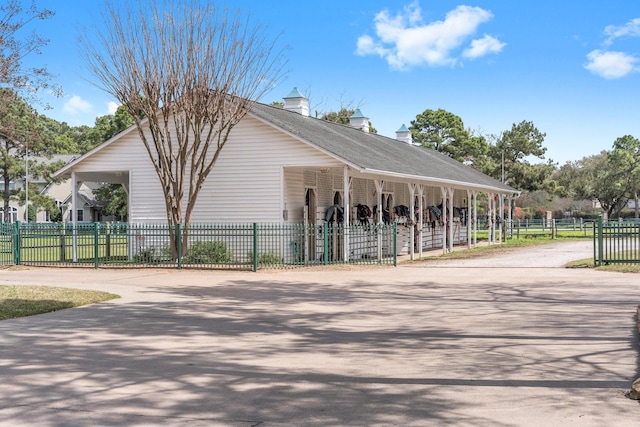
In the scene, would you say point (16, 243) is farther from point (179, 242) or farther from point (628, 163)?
point (628, 163)

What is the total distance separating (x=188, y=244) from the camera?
22.6 meters

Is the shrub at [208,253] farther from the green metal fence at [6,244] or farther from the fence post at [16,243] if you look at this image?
the green metal fence at [6,244]

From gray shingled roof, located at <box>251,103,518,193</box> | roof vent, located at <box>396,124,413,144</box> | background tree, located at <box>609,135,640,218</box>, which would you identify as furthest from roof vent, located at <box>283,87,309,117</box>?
background tree, located at <box>609,135,640,218</box>

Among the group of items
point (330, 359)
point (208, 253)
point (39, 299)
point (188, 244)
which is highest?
point (188, 244)

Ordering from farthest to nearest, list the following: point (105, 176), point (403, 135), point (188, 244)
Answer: point (403, 135), point (105, 176), point (188, 244)

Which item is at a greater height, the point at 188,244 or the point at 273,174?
the point at 273,174

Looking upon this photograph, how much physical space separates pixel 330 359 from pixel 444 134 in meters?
53.1

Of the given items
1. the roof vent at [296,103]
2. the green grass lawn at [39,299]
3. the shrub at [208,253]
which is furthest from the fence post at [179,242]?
the roof vent at [296,103]

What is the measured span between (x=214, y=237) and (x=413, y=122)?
39.4 meters

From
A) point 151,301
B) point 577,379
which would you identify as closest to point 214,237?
point 151,301

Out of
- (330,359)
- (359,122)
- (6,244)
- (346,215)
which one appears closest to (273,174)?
(346,215)

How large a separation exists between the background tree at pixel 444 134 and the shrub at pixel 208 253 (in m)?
39.1

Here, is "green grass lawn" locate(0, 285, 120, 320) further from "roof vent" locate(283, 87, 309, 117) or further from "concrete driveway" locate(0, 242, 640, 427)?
"roof vent" locate(283, 87, 309, 117)

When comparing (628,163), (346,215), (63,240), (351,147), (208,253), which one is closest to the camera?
(208,253)
